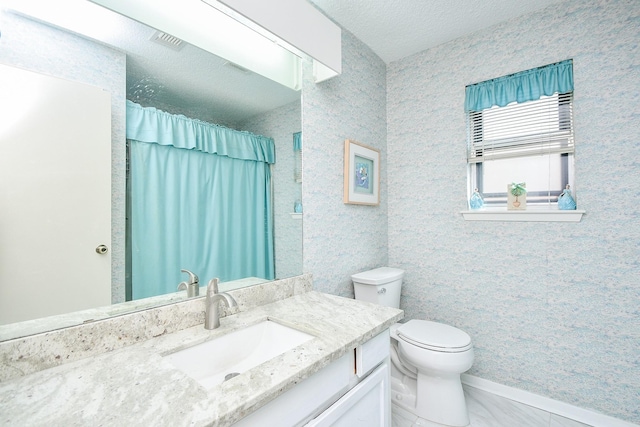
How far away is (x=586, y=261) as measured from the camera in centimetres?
165

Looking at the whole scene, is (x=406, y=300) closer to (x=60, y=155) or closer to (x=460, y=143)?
(x=460, y=143)

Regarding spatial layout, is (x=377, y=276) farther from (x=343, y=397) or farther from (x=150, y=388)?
(x=150, y=388)

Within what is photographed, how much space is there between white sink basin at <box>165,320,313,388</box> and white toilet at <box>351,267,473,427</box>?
90 centimetres

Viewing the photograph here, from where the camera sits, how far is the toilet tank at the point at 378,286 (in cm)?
189

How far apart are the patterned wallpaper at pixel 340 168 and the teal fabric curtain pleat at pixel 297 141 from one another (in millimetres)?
40

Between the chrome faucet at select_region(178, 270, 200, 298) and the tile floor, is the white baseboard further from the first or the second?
the chrome faucet at select_region(178, 270, 200, 298)

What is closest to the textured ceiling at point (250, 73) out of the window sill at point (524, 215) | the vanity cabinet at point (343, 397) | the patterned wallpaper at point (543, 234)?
the patterned wallpaper at point (543, 234)

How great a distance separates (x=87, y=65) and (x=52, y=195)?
1.39ft

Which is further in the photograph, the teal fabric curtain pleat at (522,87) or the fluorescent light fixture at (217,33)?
the teal fabric curtain pleat at (522,87)

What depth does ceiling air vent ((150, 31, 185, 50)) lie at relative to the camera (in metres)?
1.04

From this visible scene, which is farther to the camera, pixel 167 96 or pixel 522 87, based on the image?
pixel 522 87

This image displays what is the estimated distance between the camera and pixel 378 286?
1.89 m

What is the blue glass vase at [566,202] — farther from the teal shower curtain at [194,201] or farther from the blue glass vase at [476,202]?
the teal shower curtain at [194,201]

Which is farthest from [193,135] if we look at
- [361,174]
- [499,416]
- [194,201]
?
[499,416]
